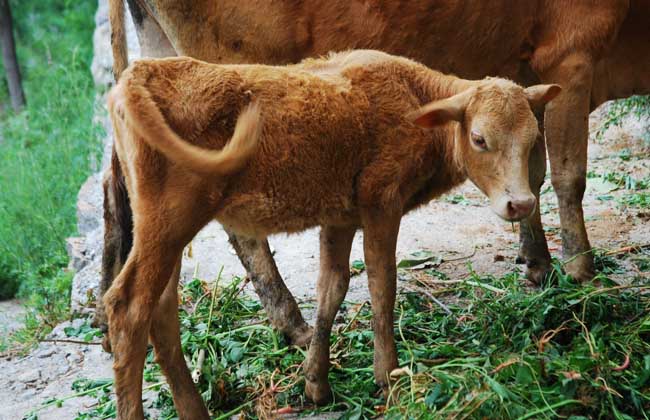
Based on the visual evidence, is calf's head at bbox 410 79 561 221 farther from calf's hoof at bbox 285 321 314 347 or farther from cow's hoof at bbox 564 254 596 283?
cow's hoof at bbox 564 254 596 283

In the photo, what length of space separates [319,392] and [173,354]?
2.93ft

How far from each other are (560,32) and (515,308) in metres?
2.14

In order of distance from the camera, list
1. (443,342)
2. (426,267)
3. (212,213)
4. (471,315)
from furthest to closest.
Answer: (426,267), (471,315), (443,342), (212,213)

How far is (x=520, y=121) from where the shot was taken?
459 centimetres

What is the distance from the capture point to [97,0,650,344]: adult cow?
6.00 meters

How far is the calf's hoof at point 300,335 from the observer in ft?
19.4

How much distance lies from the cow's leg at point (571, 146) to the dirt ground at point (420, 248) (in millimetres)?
440

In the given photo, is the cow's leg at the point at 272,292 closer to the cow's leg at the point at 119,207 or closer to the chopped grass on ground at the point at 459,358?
the chopped grass on ground at the point at 459,358

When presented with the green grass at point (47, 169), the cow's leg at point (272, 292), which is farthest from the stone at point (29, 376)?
the cow's leg at point (272, 292)

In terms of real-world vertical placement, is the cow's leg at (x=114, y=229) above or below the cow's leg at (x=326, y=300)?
above

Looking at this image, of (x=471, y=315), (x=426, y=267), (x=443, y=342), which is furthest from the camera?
(x=426, y=267)

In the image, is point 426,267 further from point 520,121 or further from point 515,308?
point 520,121

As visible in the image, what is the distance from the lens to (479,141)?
4.65 metres

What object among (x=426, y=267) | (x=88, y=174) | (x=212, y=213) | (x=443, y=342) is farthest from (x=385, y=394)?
(x=88, y=174)
